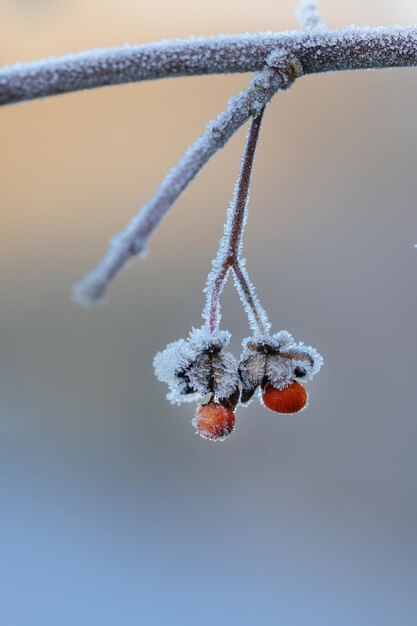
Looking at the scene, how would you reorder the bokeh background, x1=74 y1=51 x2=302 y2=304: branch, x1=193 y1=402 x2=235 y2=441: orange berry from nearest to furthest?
x1=74 y1=51 x2=302 y2=304: branch → x1=193 y1=402 x2=235 y2=441: orange berry → the bokeh background

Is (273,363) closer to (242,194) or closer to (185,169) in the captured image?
(242,194)

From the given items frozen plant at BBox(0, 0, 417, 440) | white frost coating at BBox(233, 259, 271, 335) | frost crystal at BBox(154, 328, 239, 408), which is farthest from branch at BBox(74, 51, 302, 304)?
frost crystal at BBox(154, 328, 239, 408)

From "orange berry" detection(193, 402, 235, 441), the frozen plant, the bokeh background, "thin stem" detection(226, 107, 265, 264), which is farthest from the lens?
the bokeh background

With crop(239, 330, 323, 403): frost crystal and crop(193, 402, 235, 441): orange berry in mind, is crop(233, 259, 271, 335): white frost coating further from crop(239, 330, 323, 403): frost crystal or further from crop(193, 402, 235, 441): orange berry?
crop(193, 402, 235, 441): orange berry

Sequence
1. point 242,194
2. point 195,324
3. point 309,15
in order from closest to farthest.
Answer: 1. point 242,194
2. point 309,15
3. point 195,324

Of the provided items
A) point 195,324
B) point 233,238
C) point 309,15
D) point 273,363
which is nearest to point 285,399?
point 273,363

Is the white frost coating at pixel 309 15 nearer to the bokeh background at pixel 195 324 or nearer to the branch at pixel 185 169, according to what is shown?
the branch at pixel 185 169
